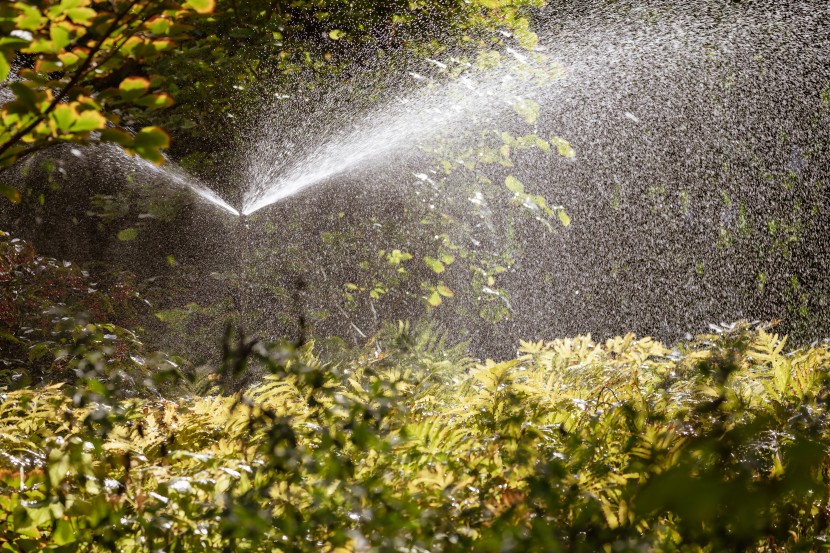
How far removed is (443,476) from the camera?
54.5 inches

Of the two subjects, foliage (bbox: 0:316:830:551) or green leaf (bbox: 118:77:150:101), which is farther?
green leaf (bbox: 118:77:150:101)

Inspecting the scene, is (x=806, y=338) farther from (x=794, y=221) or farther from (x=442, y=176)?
(x=442, y=176)

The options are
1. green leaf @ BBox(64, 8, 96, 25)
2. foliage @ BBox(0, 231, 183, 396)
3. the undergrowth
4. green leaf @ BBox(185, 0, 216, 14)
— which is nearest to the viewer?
the undergrowth

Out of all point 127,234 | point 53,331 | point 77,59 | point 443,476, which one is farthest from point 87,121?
point 127,234

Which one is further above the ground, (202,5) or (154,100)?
(202,5)

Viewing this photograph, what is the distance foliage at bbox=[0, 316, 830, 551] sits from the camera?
1.08 metres

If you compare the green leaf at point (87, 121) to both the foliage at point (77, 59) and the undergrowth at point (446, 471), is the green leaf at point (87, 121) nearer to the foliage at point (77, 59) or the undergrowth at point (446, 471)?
the foliage at point (77, 59)

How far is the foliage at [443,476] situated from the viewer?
3.53 feet

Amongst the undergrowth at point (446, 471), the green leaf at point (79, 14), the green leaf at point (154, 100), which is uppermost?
the green leaf at point (79, 14)

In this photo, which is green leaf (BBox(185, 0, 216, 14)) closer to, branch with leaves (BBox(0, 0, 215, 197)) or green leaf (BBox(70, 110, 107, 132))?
branch with leaves (BBox(0, 0, 215, 197))

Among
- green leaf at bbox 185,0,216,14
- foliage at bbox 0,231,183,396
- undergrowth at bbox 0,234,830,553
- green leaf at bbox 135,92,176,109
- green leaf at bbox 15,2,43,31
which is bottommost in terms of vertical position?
foliage at bbox 0,231,183,396

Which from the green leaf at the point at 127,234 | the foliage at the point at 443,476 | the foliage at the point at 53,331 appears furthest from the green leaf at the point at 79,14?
the green leaf at the point at 127,234

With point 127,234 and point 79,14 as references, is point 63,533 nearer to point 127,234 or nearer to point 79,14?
point 79,14

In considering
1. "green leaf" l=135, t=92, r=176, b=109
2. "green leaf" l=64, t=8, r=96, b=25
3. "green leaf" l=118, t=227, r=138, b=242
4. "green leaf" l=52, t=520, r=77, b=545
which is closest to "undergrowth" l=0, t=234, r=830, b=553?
"green leaf" l=52, t=520, r=77, b=545
